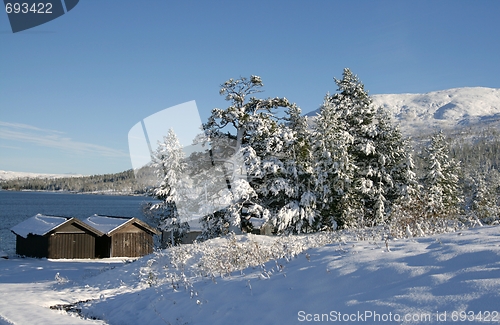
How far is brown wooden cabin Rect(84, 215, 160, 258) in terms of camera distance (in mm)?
40062

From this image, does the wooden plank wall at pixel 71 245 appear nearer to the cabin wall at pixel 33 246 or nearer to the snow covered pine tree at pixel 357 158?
the cabin wall at pixel 33 246

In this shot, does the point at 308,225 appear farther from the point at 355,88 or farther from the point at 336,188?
the point at 355,88

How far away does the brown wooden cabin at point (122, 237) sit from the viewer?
4006cm

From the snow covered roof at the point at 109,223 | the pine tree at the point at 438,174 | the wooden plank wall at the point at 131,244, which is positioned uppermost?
the pine tree at the point at 438,174

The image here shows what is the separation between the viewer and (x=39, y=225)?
38.3m

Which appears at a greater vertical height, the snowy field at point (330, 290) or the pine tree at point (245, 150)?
the pine tree at point (245, 150)

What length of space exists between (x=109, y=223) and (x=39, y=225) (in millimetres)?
6542

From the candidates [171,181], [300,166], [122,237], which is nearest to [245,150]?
[300,166]

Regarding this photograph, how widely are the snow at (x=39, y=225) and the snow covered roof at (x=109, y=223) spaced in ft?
11.3

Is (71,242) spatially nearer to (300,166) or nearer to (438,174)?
(300,166)

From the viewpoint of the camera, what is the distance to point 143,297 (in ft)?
31.3

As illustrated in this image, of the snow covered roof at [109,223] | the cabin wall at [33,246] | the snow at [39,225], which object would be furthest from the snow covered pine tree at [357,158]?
the cabin wall at [33,246]

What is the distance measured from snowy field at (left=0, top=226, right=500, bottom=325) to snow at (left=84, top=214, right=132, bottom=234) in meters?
29.5

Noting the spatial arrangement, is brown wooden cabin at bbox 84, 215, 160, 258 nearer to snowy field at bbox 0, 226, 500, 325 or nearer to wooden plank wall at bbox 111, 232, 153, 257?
wooden plank wall at bbox 111, 232, 153, 257
